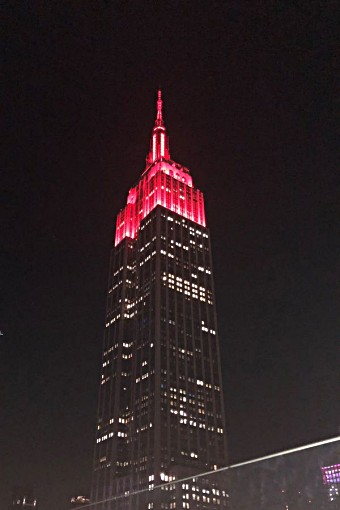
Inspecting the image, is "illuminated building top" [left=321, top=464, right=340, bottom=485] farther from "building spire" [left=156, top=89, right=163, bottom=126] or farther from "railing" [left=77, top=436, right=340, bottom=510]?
"building spire" [left=156, top=89, right=163, bottom=126]

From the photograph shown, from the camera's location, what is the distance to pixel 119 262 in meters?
58.8

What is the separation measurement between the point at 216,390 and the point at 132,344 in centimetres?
1051

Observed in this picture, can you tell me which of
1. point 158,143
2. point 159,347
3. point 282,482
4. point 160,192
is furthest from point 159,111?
point 282,482

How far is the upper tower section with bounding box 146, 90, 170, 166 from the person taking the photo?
2435 inches

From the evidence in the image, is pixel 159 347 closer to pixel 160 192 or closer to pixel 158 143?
pixel 160 192

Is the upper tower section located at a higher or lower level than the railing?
higher

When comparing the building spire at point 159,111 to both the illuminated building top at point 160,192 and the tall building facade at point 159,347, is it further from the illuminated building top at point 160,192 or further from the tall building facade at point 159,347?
the tall building facade at point 159,347

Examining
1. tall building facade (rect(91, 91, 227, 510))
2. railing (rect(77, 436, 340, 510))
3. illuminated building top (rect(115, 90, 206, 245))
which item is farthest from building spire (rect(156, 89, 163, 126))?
railing (rect(77, 436, 340, 510))

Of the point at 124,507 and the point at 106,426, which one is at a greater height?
the point at 106,426

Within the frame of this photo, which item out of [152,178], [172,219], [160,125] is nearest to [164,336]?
[172,219]

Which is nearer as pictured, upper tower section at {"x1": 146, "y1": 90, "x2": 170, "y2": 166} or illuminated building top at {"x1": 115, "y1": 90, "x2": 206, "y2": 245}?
illuminated building top at {"x1": 115, "y1": 90, "x2": 206, "y2": 245}

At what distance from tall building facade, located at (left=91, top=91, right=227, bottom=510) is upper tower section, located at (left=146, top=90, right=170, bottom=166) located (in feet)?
0.62

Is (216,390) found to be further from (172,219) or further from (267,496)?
(267,496)

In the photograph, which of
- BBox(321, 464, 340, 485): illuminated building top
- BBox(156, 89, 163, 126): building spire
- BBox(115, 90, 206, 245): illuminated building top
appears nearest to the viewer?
BBox(321, 464, 340, 485): illuminated building top
